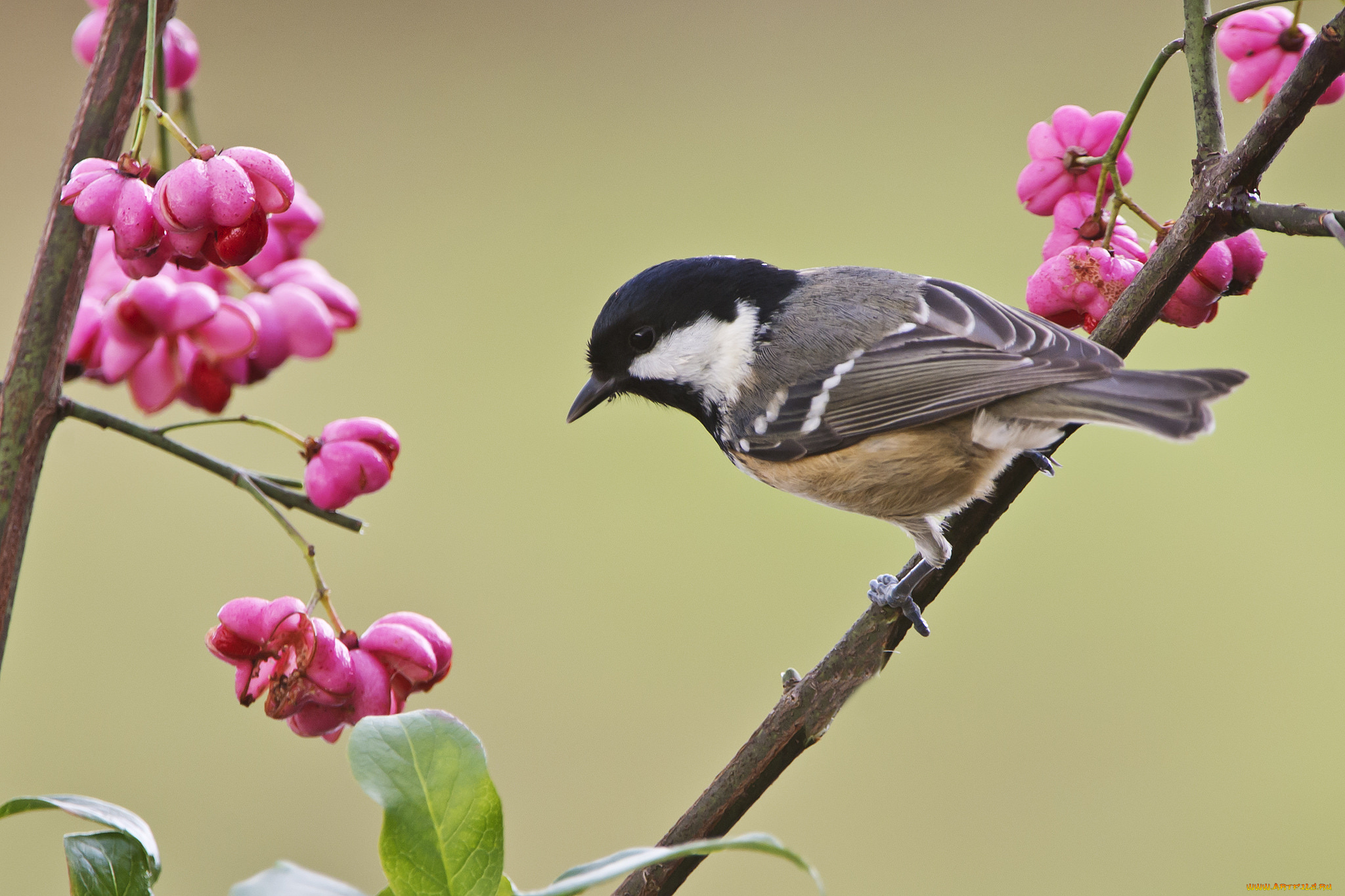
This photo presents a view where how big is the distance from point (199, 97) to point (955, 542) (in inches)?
127

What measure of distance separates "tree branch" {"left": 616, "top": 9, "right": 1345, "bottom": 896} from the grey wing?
1.00ft

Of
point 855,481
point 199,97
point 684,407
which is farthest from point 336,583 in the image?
point 855,481

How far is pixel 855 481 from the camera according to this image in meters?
1.00

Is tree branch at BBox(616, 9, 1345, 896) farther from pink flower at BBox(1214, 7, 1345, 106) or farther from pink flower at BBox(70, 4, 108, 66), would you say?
pink flower at BBox(70, 4, 108, 66)

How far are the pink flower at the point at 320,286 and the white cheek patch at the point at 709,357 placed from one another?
0.28m

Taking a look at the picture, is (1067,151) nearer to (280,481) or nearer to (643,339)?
(643,339)

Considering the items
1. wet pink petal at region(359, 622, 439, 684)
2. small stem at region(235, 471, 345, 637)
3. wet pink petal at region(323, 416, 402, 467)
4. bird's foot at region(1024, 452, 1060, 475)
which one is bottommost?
wet pink petal at region(359, 622, 439, 684)

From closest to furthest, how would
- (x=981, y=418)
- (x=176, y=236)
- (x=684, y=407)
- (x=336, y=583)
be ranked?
(x=176, y=236), (x=981, y=418), (x=684, y=407), (x=336, y=583)

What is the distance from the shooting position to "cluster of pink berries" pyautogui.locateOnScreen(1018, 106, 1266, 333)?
0.65 metres

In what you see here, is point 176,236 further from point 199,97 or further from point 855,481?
point 199,97

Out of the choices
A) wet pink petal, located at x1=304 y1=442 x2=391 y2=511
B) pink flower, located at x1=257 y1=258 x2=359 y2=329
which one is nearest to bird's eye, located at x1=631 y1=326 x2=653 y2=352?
pink flower, located at x1=257 y1=258 x2=359 y2=329

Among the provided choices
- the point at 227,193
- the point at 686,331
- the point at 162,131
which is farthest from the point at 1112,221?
the point at 162,131

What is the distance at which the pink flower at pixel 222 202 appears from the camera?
56 cm

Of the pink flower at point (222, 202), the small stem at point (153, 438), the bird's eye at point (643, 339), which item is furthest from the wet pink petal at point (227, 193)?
the bird's eye at point (643, 339)
